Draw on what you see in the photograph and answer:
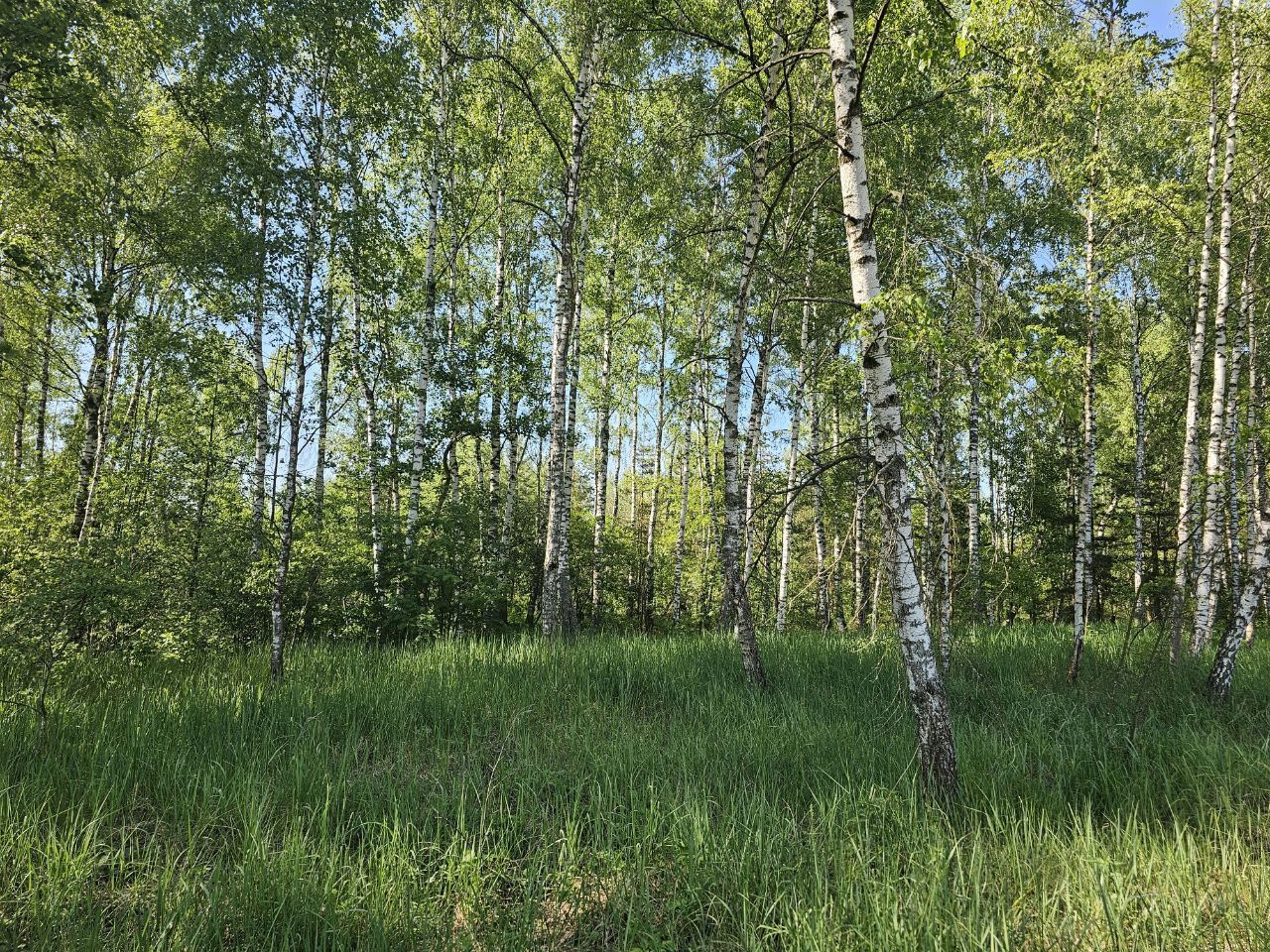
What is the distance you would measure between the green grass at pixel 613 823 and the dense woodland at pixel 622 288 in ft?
2.56

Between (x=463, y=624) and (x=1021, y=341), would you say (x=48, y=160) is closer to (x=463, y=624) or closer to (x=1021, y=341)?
(x=463, y=624)

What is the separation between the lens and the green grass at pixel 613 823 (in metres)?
→ 2.45

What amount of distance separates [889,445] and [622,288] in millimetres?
14432

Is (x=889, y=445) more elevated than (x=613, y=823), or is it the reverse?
(x=889, y=445)

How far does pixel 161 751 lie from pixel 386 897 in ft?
8.72

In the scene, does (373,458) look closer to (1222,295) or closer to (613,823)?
(613,823)

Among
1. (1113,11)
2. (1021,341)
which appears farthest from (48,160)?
(1113,11)

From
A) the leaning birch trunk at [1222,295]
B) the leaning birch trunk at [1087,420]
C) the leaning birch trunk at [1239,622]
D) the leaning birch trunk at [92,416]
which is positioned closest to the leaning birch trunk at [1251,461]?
the leaning birch trunk at [1239,622]

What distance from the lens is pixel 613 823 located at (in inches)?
128

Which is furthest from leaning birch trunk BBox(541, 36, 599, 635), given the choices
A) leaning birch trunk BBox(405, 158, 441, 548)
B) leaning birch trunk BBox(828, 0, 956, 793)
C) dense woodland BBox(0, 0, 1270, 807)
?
leaning birch trunk BBox(828, 0, 956, 793)

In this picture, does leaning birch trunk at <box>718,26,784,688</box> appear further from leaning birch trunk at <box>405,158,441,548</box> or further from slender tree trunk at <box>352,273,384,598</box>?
leaning birch trunk at <box>405,158,441,548</box>

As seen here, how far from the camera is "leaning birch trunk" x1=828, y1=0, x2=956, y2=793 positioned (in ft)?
11.2

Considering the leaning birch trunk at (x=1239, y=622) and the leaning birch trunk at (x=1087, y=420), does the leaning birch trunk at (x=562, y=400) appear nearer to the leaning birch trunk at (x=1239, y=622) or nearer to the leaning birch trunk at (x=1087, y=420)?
the leaning birch trunk at (x=1087, y=420)

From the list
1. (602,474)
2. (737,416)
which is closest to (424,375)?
(602,474)
